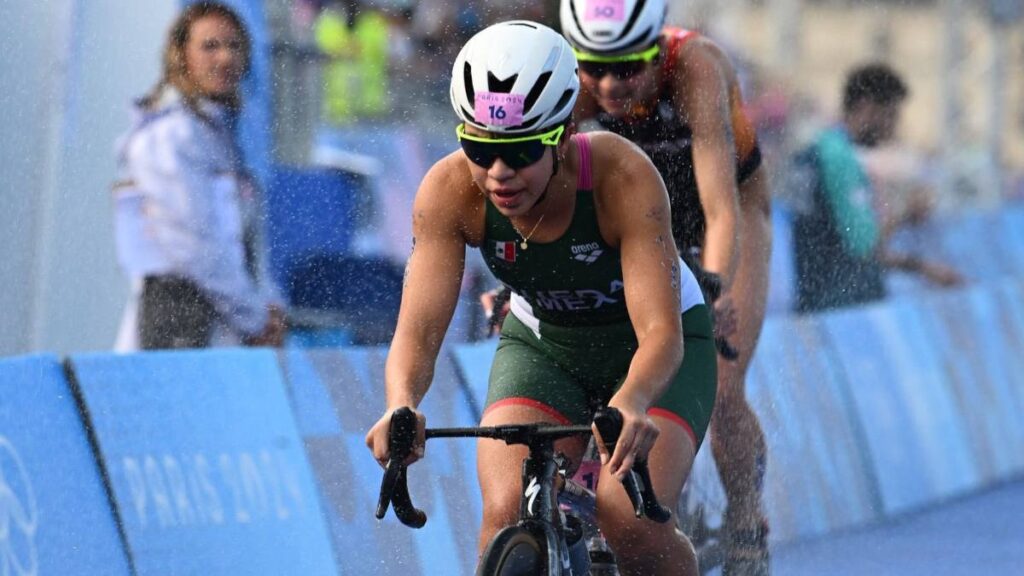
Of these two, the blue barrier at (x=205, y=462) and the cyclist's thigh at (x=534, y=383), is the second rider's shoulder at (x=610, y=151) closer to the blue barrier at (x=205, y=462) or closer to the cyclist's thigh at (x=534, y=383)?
the cyclist's thigh at (x=534, y=383)

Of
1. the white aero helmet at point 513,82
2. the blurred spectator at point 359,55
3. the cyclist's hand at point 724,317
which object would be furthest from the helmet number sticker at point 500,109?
the blurred spectator at point 359,55

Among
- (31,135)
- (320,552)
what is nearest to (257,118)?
(31,135)

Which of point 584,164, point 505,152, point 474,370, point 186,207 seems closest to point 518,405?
point 584,164

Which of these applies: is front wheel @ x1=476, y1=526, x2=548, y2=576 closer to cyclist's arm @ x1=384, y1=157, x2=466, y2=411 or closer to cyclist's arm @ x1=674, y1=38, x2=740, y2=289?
cyclist's arm @ x1=384, y1=157, x2=466, y2=411

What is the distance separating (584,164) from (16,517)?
2.36 m

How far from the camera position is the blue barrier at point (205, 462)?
6848mm

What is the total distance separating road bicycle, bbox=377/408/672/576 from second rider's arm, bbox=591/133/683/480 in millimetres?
238

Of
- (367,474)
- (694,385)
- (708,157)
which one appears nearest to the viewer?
(694,385)

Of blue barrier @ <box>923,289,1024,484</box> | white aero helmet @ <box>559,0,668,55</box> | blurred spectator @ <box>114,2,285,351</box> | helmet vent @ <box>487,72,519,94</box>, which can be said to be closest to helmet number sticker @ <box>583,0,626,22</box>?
white aero helmet @ <box>559,0,668,55</box>

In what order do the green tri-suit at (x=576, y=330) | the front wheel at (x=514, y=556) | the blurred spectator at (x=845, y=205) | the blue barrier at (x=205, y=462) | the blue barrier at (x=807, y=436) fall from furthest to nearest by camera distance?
the blurred spectator at (x=845, y=205) → the blue barrier at (x=807, y=436) → the blue barrier at (x=205, y=462) → the green tri-suit at (x=576, y=330) → the front wheel at (x=514, y=556)

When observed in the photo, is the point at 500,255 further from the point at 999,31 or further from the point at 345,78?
the point at 999,31

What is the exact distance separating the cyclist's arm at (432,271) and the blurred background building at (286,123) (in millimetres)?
3336

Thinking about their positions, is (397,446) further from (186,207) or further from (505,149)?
(186,207)

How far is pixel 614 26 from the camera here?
283 inches
